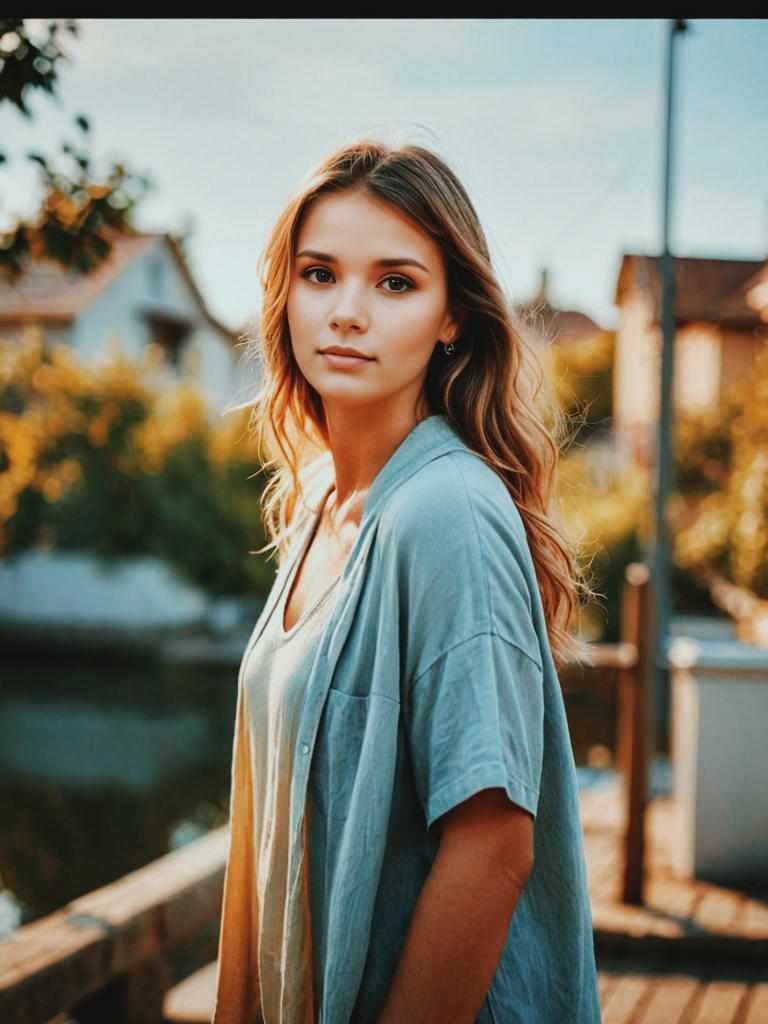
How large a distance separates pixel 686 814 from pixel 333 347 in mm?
3518

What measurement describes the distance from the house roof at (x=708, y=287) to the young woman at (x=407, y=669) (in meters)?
9.61

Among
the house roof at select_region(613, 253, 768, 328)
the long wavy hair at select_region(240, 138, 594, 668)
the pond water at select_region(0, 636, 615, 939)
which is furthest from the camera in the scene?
the house roof at select_region(613, 253, 768, 328)

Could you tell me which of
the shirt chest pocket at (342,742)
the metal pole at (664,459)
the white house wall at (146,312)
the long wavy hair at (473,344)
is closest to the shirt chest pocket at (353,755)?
the shirt chest pocket at (342,742)

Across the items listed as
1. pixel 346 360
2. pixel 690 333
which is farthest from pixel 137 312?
pixel 346 360

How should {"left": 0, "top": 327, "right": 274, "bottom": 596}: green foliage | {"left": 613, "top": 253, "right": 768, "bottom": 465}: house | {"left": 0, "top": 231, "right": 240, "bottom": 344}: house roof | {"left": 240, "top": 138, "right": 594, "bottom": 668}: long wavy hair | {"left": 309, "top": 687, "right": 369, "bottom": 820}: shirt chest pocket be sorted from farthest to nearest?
{"left": 0, "top": 231, "right": 240, "bottom": 344}: house roof
{"left": 0, "top": 327, "right": 274, "bottom": 596}: green foliage
{"left": 613, "top": 253, "right": 768, "bottom": 465}: house
{"left": 240, "top": 138, "right": 594, "bottom": 668}: long wavy hair
{"left": 309, "top": 687, "right": 369, "bottom": 820}: shirt chest pocket

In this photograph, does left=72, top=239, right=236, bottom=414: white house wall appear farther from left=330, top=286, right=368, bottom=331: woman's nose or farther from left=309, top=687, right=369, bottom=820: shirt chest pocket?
left=309, top=687, right=369, bottom=820: shirt chest pocket

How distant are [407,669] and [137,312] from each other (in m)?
24.5

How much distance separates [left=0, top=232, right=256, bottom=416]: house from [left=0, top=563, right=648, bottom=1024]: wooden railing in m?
14.9

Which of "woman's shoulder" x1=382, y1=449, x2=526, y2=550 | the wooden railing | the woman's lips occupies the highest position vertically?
the woman's lips

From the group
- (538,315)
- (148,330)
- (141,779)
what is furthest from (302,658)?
(148,330)

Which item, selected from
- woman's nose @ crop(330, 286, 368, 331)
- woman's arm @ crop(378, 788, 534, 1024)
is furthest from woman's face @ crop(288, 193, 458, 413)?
woman's arm @ crop(378, 788, 534, 1024)

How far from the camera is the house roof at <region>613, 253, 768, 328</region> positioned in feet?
38.3

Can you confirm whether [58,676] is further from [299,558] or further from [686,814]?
[299,558]

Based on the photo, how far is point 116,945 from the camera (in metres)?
2.64
